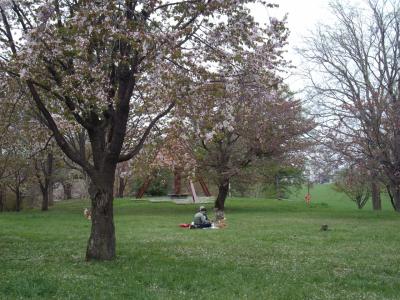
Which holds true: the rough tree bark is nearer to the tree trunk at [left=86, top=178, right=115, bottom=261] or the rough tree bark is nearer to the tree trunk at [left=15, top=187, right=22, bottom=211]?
the tree trunk at [left=15, top=187, right=22, bottom=211]

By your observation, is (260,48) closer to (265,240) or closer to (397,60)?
(265,240)

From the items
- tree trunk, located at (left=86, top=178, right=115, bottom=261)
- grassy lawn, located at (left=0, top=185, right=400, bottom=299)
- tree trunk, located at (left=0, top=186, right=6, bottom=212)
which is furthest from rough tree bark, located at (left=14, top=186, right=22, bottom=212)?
tree trunk, located at (left=86, top=178, right=115, bottom=261)

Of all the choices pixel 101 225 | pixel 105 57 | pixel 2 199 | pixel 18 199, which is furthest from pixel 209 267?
pixel 2 199

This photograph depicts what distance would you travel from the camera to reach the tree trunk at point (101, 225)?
11.9 metres

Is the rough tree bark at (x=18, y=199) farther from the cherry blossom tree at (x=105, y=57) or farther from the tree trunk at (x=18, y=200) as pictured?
the cherry blossom tree at (x=105, y=57)

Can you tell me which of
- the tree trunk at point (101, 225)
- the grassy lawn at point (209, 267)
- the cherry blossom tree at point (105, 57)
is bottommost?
the grassy lawn at point (209, 267)

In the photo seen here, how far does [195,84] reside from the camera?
460 inches

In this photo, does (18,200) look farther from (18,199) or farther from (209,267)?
(209,267)

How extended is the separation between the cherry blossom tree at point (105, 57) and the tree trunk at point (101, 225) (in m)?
0.02

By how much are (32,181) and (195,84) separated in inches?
1150

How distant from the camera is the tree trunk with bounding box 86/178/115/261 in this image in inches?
469

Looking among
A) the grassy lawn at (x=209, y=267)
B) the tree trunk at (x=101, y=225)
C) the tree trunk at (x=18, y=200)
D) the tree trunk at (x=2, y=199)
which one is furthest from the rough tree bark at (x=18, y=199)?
the tree trunk at (x=101, y=225)

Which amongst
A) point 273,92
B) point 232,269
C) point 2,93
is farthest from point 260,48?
point 2,93

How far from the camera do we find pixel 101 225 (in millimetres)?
11992
